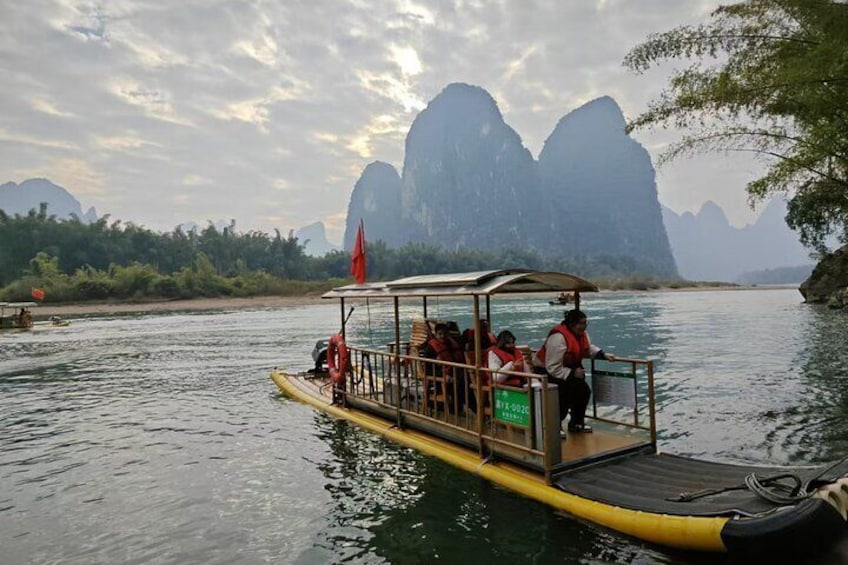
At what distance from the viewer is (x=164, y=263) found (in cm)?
9369

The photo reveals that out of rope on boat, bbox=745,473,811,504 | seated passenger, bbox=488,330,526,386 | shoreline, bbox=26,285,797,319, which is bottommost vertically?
rope on boat, bbox=745,473,811,504

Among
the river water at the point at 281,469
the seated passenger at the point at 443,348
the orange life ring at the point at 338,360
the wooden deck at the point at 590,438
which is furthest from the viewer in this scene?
the orange life ring at the point at 338,360

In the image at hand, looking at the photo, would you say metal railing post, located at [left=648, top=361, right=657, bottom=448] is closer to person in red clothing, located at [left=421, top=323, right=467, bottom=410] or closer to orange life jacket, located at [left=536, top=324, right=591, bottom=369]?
orange life jacket, located at [left=536, top=324, right=591, bottom=369]

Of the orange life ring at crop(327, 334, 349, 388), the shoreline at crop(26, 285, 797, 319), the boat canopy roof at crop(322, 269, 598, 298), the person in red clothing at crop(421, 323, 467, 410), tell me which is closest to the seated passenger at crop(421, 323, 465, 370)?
the person in red clothing at crop(421, 323, 467, 410)

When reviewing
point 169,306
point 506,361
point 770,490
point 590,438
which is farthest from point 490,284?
point 169,306

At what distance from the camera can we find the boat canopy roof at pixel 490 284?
694 cm

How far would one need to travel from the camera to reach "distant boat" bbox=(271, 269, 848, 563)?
4.54 meters

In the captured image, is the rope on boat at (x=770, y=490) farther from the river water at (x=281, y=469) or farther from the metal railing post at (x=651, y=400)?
the metal railing post at (x=651, y=400)

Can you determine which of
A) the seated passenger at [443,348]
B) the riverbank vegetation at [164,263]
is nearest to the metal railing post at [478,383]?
the seated passenger at [443,348]

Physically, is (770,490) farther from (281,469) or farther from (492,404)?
(281,469)

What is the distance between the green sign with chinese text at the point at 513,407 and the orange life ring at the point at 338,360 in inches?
185

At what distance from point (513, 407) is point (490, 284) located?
150 cm

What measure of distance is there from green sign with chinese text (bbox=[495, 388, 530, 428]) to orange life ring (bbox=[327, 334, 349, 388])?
4689mm

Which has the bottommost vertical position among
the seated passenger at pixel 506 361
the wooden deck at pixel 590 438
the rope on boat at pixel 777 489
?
the wooden deck at pixel 590 438
